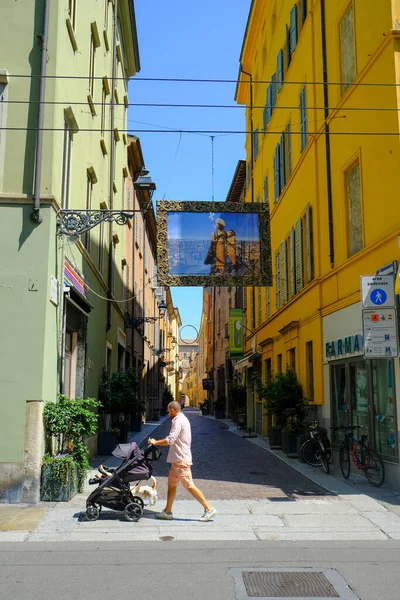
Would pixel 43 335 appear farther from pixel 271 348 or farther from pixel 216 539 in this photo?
pixel 271 348

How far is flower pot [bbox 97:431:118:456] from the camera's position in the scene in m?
16.0

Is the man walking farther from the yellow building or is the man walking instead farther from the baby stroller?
the yellow building

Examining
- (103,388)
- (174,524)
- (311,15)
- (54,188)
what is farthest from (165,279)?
(311,15)

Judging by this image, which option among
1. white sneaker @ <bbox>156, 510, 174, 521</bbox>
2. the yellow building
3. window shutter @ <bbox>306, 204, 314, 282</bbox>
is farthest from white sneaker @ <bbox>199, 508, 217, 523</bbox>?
window shutter @ <bbox>306, 204, 314, 282</bbox>

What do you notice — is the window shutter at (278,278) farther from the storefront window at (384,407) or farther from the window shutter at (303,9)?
the storefront window at (384,407)

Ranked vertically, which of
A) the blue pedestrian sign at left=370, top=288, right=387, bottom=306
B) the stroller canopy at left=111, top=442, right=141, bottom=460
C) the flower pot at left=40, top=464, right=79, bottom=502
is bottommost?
the flower pot at left=40, top=464, right=79, bottom=502

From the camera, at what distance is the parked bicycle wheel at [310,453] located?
45.7 ft

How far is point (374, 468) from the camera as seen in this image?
11477 millimetres

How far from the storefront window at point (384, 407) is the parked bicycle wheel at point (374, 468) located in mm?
264

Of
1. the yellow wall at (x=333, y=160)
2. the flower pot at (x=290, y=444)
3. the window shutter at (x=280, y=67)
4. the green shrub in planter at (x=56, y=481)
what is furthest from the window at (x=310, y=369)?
the window shutter at (x=280, y=67)

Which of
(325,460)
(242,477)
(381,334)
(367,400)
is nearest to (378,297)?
(381,334)

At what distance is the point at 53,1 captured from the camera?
35.8 feet

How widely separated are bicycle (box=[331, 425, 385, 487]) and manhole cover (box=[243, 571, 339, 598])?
567 centimetres

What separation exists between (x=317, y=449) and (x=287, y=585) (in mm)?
8320
